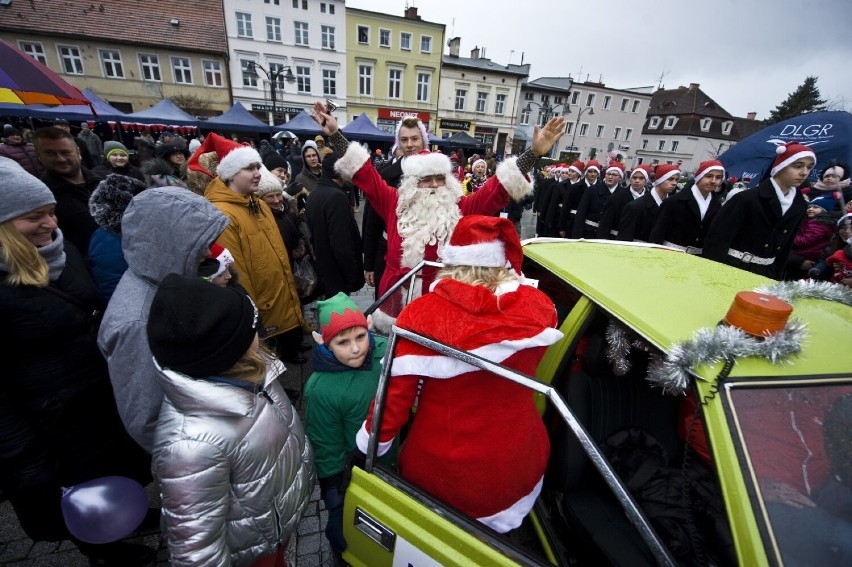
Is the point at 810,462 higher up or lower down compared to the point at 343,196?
lower down

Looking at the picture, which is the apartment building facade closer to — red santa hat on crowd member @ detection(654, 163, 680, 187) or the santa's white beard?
red santa hat on crowd member @ detection(654, 163, 680, 187)

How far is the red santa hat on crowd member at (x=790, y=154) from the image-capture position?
144 inches

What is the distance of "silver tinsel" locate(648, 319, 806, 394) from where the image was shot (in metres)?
1.20

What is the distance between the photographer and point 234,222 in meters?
2.78

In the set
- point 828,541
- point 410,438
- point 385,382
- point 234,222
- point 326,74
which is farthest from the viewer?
point 326,74

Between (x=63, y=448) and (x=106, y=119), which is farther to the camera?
(x=106, y=119)

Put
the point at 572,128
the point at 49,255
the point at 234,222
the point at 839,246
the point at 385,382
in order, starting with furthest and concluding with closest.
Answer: the point at 572,128
the point at 839,246
the point at 234,222
the point at 49,255
the point at 385,382

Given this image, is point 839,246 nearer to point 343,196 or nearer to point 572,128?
point 343,196

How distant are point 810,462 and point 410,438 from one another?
134 cm

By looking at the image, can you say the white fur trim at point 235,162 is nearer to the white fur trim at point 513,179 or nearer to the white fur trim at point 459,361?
the white fur trim at point 513,179

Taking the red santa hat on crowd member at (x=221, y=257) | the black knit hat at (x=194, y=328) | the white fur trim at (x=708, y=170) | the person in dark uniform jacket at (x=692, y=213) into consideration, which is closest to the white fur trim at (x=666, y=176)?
the person in dark uniform jacket at (x=692, y=213)

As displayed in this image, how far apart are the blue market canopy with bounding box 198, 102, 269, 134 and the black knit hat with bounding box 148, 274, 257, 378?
729 inches

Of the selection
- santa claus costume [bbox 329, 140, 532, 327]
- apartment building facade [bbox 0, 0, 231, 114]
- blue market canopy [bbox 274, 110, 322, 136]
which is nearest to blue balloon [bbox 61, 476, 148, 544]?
santa claus costume [bbox 329, 140, 532, 327]

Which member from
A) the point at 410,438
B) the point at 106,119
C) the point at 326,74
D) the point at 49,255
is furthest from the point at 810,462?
the point at 326,74
